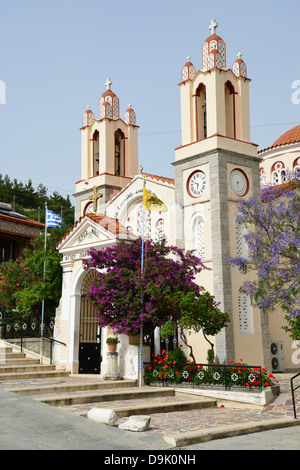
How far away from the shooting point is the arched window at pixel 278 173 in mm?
30844

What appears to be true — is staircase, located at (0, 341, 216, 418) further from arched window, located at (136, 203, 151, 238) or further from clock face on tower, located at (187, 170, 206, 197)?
clock face on tower, located at (187, 170, 206, 197)

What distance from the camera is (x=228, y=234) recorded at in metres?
20.9

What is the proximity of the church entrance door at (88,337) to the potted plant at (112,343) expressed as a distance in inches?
72.6

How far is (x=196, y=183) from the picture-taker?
22344 mm

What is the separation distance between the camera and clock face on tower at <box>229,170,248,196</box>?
71.6 feet

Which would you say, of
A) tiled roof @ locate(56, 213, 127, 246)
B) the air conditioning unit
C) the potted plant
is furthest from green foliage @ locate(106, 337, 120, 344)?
the air conditioning unit

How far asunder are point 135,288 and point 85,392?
3.48 m

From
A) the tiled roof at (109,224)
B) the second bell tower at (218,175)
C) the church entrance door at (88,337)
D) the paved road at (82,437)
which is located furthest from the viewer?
the second bell tower at (218,175)

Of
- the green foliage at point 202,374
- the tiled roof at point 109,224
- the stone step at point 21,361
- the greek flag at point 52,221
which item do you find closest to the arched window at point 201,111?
the tiled roof at point 109,224

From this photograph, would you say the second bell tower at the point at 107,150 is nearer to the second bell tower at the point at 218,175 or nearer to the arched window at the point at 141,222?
the arched window at the point at 141,222

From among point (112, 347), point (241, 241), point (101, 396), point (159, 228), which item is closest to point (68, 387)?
point (101, 396)

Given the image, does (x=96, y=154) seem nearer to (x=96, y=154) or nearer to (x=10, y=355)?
(x=96, y=154)

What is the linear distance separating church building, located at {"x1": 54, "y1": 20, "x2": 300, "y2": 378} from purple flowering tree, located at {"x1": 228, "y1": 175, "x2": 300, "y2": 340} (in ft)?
2.37

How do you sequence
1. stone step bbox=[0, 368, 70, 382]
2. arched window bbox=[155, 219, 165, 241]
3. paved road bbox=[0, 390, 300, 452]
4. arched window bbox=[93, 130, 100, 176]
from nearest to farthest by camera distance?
paved road bbox=[0, 390, 300, 452] < stone step bbox=[0, 368, 70, 382] < arched window bbox=[155, 219, 165, 241] < arched window bbox=[93, 130, 100, 176]
